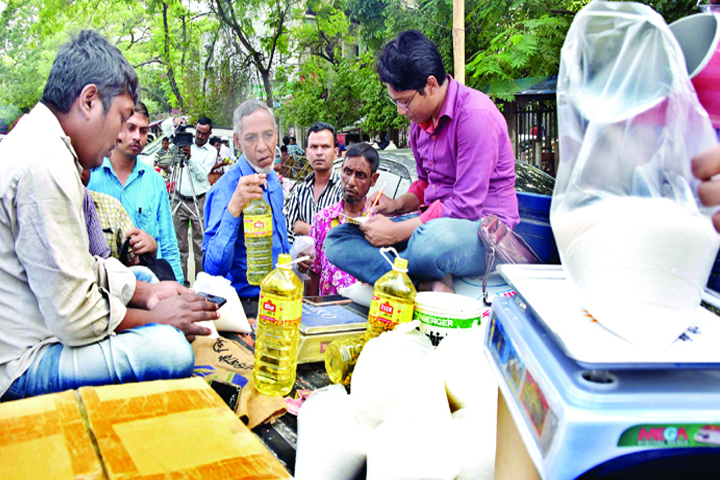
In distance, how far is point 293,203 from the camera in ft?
14.6

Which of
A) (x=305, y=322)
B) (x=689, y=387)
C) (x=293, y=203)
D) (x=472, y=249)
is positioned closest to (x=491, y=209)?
(x=472, y=249)

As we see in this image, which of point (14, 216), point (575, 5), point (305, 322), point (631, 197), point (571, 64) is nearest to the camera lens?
point (631, 197)

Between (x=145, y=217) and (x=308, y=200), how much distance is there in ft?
4.78

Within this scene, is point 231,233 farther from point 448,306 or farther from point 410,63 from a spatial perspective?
point 448,306

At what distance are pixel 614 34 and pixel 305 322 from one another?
5.10 feet

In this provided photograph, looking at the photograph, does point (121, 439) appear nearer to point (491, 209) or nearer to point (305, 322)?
point (305, 322)

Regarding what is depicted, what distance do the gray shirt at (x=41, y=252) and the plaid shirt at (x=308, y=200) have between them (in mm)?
2703

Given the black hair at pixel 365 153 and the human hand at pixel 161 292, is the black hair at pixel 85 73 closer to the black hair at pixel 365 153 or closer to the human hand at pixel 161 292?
the human hand at pixel 161 292

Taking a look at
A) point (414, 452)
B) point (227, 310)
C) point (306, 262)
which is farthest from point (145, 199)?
point (414, 452)

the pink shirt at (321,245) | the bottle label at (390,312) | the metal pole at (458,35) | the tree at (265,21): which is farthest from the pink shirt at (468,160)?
the tree at (265,21)

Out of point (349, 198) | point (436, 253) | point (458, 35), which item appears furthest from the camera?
point (458, 35)

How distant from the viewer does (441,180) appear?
251cm

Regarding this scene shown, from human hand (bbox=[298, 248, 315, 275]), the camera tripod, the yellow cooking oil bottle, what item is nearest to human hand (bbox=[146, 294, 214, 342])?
the yellow cooking oil bottle

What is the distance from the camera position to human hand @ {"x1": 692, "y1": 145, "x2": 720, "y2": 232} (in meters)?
0.82
